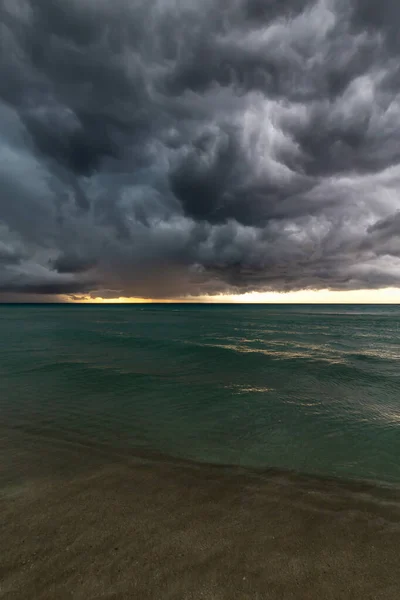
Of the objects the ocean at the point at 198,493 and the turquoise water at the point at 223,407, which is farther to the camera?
the turquoise water at the point at 223,407

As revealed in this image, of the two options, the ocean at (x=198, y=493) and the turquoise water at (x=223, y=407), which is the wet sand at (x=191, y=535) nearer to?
the ocean at (x=198, y=493)

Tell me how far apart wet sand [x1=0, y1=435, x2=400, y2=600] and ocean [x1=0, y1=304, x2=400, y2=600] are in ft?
0.09

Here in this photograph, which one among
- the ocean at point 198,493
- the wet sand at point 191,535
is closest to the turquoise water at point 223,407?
the ocean at point 198,493

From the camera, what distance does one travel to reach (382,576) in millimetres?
5566

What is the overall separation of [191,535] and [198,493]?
5.69 feet

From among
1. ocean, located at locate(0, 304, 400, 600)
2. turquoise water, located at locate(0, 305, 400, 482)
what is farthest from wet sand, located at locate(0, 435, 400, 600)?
turquoise water, located at locate(0, 305, 400, 482)

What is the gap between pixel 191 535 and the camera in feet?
21.4

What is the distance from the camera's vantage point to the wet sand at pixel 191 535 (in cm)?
533

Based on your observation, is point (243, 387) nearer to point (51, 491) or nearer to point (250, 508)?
point (250, 508)

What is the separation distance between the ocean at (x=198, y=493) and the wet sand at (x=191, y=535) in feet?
0.09

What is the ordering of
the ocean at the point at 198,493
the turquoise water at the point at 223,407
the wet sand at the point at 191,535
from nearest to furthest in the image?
the wet sand at the point at 191,535, the ocean at the point at 198,493, the turquoise water at the point at 223,407

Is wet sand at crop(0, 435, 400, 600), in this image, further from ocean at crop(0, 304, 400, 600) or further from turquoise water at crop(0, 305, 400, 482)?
turquoise water at crop(0, 305, 400, 482)

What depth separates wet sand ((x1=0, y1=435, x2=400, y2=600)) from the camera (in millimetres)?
5332

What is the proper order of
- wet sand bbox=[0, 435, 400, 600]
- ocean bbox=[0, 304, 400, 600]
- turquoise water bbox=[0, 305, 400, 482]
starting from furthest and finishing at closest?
1. turquoise water bbox=[0, 305, 400, 482]
2. ocean bbox=[0, 304, 400, 600]
3. wet sand bbox=[0, 435, 400, 600]
